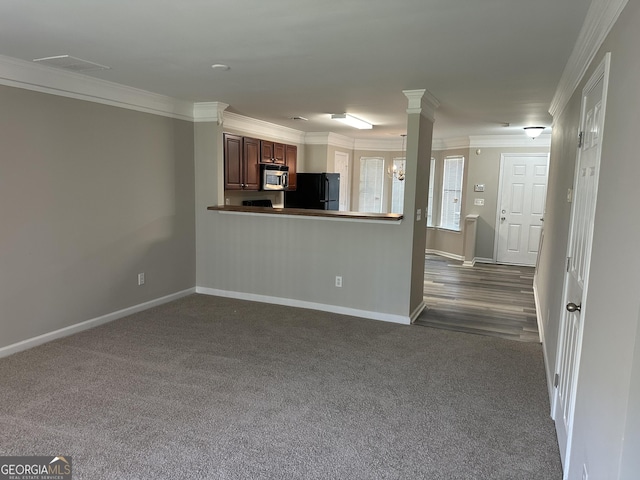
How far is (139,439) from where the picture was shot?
2480 millimetres

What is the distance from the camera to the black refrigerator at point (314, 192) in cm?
771

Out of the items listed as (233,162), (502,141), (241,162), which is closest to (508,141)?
(502,141)

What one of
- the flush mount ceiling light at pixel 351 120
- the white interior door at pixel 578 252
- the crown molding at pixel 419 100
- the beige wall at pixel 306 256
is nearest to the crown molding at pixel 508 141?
the flush mount ceiling light at pixel 351 120

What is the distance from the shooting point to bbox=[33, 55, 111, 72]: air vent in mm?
3369

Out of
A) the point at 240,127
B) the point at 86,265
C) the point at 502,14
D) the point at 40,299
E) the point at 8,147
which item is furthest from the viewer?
the point at 240,127

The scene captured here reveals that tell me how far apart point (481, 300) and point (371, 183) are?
4.31 meters

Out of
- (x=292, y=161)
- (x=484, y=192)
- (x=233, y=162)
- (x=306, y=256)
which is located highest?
(x=292, y=161)

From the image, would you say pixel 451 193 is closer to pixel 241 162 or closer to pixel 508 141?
pixel 508 141

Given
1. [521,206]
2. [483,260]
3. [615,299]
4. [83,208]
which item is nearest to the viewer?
[615,299]

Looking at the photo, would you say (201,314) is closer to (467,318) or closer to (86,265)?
(86,265)

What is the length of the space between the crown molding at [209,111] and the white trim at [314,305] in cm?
209

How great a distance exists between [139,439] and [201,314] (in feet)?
7.64

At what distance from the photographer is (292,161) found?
7586 millimetres

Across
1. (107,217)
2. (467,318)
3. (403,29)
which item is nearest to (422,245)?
(467,318)
